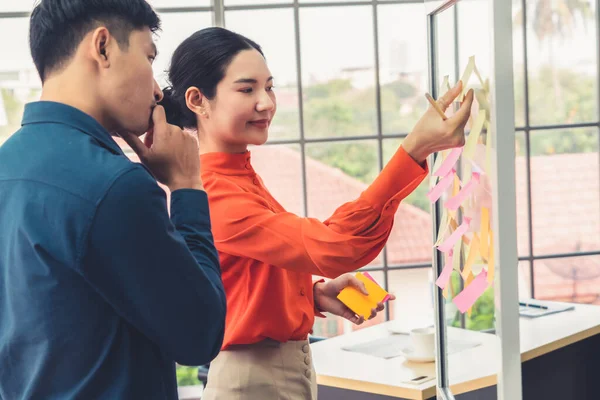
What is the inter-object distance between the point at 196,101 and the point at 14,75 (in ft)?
8.35

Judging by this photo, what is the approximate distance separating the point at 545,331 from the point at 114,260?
6.47ft

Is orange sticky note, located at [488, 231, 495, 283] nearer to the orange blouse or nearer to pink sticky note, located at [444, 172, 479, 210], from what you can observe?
pink sticky note, located at [444, 172, 479, 210]

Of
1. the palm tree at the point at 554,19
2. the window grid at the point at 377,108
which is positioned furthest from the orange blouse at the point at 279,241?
the palm tree at the point at 554,19

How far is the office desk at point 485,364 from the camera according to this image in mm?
2209

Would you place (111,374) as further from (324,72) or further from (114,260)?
(324,72)

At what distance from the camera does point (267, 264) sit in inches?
63.8

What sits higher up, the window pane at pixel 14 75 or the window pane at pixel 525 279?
the window pane at pixel 14 75

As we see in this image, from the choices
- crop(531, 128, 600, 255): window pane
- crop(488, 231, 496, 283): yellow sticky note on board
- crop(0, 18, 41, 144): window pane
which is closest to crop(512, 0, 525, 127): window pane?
crop(531, 128, 600, 255): window pane

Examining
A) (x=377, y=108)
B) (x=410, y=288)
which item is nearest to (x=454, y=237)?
(x=377, y=108)

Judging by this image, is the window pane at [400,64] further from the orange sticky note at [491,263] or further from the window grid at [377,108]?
the orange sticky note at [491,263]

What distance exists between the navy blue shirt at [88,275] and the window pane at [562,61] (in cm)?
351

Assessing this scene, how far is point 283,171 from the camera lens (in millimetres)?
4070

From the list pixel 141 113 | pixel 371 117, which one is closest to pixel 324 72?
pixel 371 117

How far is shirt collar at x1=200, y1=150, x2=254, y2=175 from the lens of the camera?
5.49ft
